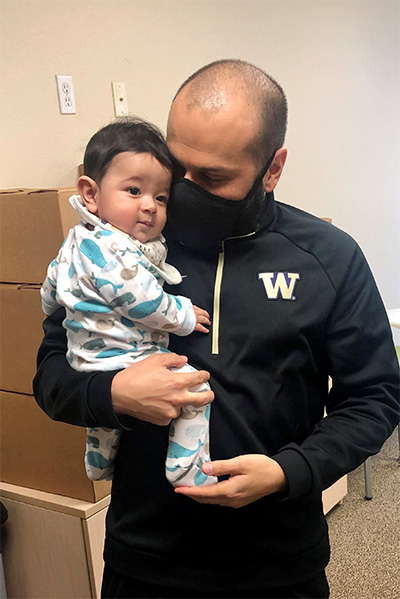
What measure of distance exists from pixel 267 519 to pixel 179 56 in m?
2.21

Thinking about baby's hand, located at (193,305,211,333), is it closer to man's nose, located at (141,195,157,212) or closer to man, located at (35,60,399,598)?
man, located at (35,60,399,598)

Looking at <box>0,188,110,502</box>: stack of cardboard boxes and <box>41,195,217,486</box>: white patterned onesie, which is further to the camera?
<box>0,188,110,502</box>: stack of cardboard boxes

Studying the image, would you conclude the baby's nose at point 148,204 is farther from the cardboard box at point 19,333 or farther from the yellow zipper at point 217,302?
the cardboard box at point 19,333

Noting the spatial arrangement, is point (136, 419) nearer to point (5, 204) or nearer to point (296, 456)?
point (296, 456)

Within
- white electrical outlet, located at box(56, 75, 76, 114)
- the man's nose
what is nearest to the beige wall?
white electrical outlet, located at box(56, 75, 76, 114)

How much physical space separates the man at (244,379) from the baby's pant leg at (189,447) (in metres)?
0.02

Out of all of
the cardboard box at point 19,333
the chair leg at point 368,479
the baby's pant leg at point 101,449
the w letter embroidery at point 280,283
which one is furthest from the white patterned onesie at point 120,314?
the chair leg at point 368,479

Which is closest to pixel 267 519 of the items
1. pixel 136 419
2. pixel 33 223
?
pixel 136 419

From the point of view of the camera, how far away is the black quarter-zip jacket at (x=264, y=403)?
1.00 meters

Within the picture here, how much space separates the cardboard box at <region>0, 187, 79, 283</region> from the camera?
1742 mm

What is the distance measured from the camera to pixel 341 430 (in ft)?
3.28

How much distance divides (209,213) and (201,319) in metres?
0.17

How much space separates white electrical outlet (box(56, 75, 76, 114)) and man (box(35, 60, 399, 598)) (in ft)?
4.55

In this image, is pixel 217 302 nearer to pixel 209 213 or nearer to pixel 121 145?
pixel 209 213
